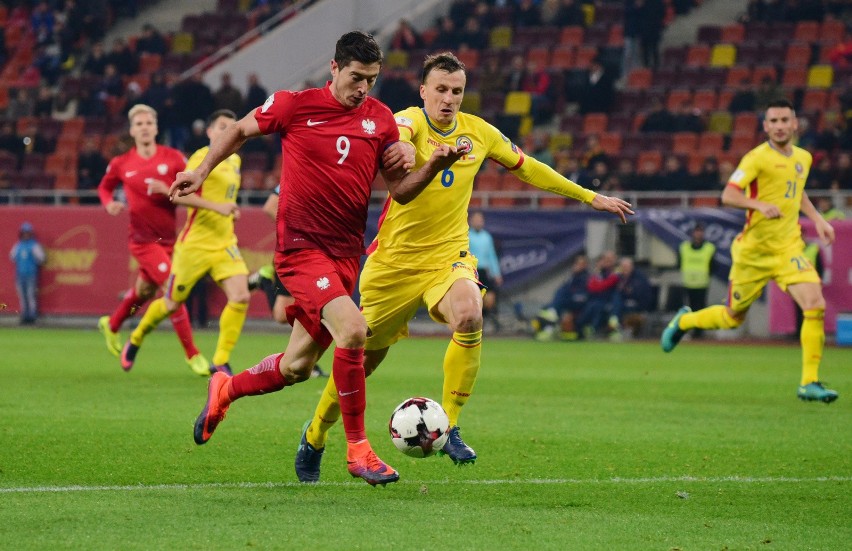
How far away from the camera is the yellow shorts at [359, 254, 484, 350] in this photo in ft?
26.5

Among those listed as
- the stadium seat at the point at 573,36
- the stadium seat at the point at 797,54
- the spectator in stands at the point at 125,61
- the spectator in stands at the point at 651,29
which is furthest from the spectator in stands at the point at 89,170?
the stadium seat at the point at 797,54

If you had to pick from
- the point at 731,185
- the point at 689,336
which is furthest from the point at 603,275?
the point at 731,185

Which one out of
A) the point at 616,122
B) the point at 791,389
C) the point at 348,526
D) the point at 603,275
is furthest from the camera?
the point at 616,122

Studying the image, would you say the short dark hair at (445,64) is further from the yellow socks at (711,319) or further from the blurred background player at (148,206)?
the blurred background player at (148,206)

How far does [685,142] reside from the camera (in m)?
25.5

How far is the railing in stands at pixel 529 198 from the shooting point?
73.5 ft

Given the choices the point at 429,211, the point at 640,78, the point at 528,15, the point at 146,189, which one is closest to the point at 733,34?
the point at 640,78

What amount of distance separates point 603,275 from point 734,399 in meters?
9.81

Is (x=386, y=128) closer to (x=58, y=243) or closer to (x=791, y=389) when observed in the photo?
(x=791, y=389)

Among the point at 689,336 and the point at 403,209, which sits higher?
the point at 403,209

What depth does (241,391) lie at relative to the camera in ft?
24.4

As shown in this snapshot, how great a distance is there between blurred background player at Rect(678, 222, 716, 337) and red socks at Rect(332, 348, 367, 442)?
15523mm

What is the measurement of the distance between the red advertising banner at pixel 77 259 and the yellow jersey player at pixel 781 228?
42.9 feet

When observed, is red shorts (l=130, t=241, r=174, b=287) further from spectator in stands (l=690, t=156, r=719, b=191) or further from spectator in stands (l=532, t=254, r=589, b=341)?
spectator in stands (l=690, t=156, r=719, b=191)
